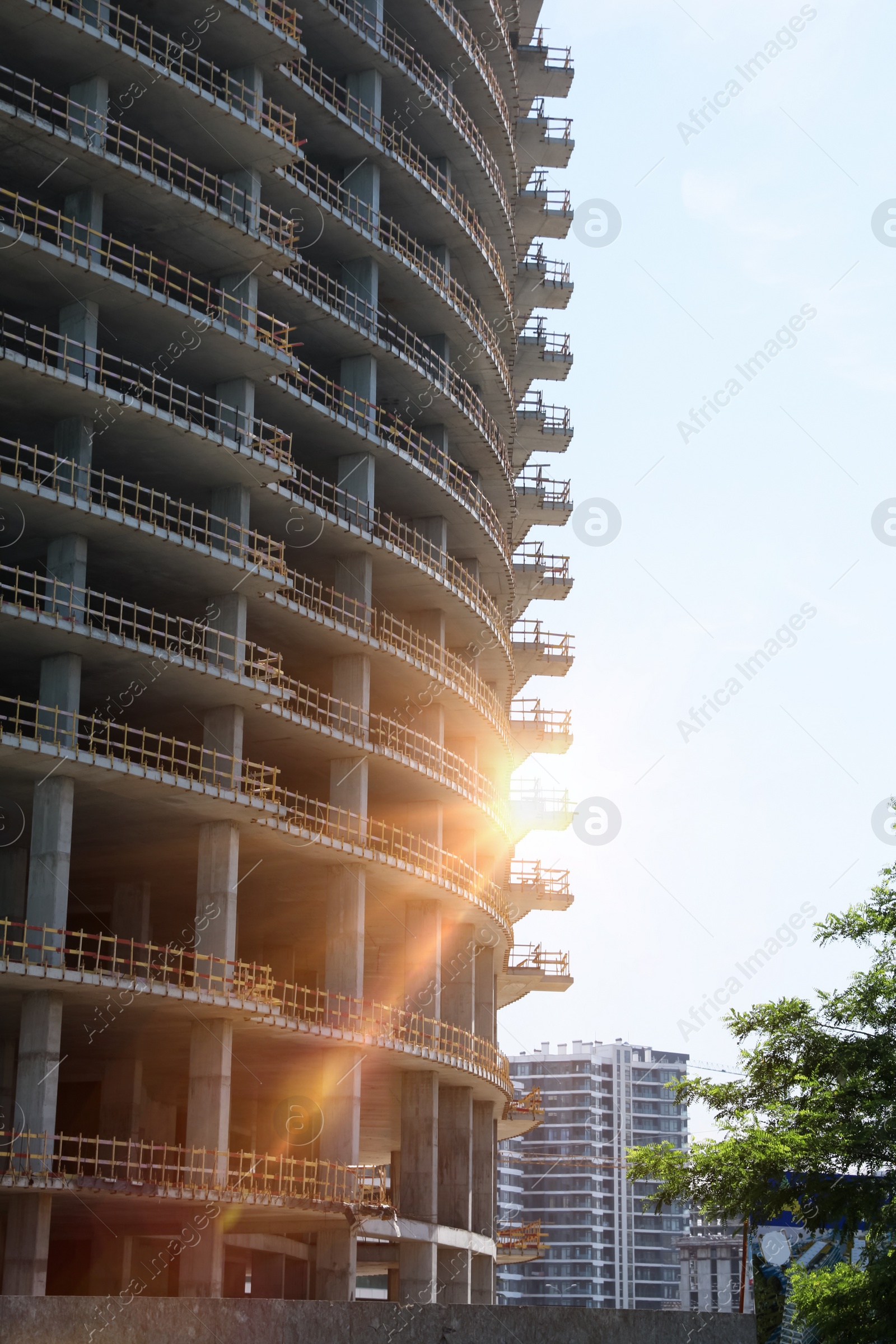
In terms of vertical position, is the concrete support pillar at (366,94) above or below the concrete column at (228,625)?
above

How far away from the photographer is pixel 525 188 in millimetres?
63844

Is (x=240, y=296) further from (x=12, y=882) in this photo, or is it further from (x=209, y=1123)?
(x=209, y=1123)

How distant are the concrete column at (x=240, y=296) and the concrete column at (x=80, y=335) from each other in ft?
13.7

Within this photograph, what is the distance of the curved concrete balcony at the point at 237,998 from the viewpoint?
3177cm

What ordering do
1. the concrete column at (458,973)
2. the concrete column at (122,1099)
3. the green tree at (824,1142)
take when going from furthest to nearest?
1. the concrete column at (458,973)
2. the concrete column at (122,1099)
3. the green tree at (824,1142)

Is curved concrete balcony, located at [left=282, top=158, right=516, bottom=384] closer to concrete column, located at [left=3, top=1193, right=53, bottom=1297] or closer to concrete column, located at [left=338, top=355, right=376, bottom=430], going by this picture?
concrete column, located at [left=338, top=355, right=376, bottom=430]

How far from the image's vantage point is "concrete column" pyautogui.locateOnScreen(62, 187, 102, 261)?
35.4 m

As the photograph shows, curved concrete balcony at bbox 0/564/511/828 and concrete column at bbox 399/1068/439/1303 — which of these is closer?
curved concrete balcony at bbox 0/564/511/828

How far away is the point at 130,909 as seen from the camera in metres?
43.2

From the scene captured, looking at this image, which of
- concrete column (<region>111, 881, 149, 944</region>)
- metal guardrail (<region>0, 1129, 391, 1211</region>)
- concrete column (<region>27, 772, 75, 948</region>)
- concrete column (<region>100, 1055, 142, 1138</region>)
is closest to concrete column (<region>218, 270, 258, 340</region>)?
concrete column (<region>27, 772, 75, 948</region>)

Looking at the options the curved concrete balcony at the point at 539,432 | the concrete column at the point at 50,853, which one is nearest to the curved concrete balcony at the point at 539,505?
the curved concrete balcony at the point at 539,432

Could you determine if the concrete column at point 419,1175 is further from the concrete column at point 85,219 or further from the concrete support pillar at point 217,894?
the concrete column at point 85,219

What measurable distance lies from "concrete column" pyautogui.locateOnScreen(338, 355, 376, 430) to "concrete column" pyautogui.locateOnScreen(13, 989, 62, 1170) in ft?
61.2

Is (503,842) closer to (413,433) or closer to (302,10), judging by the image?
(413,433)
